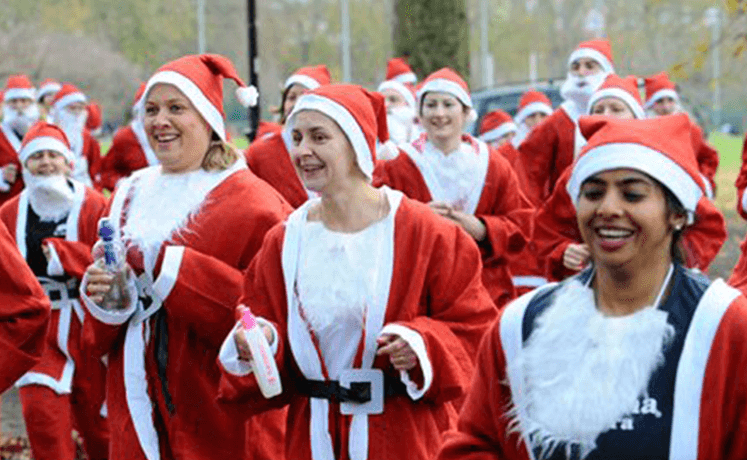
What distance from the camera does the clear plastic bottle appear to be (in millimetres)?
6418

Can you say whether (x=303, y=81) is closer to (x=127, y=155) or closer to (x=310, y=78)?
(x=310, y=78)

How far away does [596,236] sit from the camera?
13.5 feet

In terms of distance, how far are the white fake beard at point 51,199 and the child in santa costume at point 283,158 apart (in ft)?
5.07

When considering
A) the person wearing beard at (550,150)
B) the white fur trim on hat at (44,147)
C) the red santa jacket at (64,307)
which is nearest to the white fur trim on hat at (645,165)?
the red santa jacket at (64,307)

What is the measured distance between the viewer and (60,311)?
30.1 ft

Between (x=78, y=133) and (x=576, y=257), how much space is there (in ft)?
37.6

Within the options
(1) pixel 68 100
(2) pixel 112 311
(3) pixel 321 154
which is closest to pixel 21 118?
(1) pixel 68 100

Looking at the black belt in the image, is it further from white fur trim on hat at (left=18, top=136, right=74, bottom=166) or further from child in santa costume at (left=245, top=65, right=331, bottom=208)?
white fur trim on hat at (left=18, top=136, right=74, bottom=166)

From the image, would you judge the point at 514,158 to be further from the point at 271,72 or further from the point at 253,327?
the point at 271,72

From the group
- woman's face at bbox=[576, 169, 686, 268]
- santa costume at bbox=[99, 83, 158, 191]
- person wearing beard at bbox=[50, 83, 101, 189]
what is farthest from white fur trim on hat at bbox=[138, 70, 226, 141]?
person wearing beard at bbox=[50, 83, 101, 189]

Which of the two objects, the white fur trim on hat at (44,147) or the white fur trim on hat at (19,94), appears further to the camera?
the white fur trim on hat at (19,94)

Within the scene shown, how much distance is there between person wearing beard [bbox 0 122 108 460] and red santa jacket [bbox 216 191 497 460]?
2.87 metres

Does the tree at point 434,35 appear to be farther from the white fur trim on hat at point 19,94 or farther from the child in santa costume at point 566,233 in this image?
the child in santa costume at point 566,233

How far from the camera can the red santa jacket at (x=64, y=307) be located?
9.04 metres
